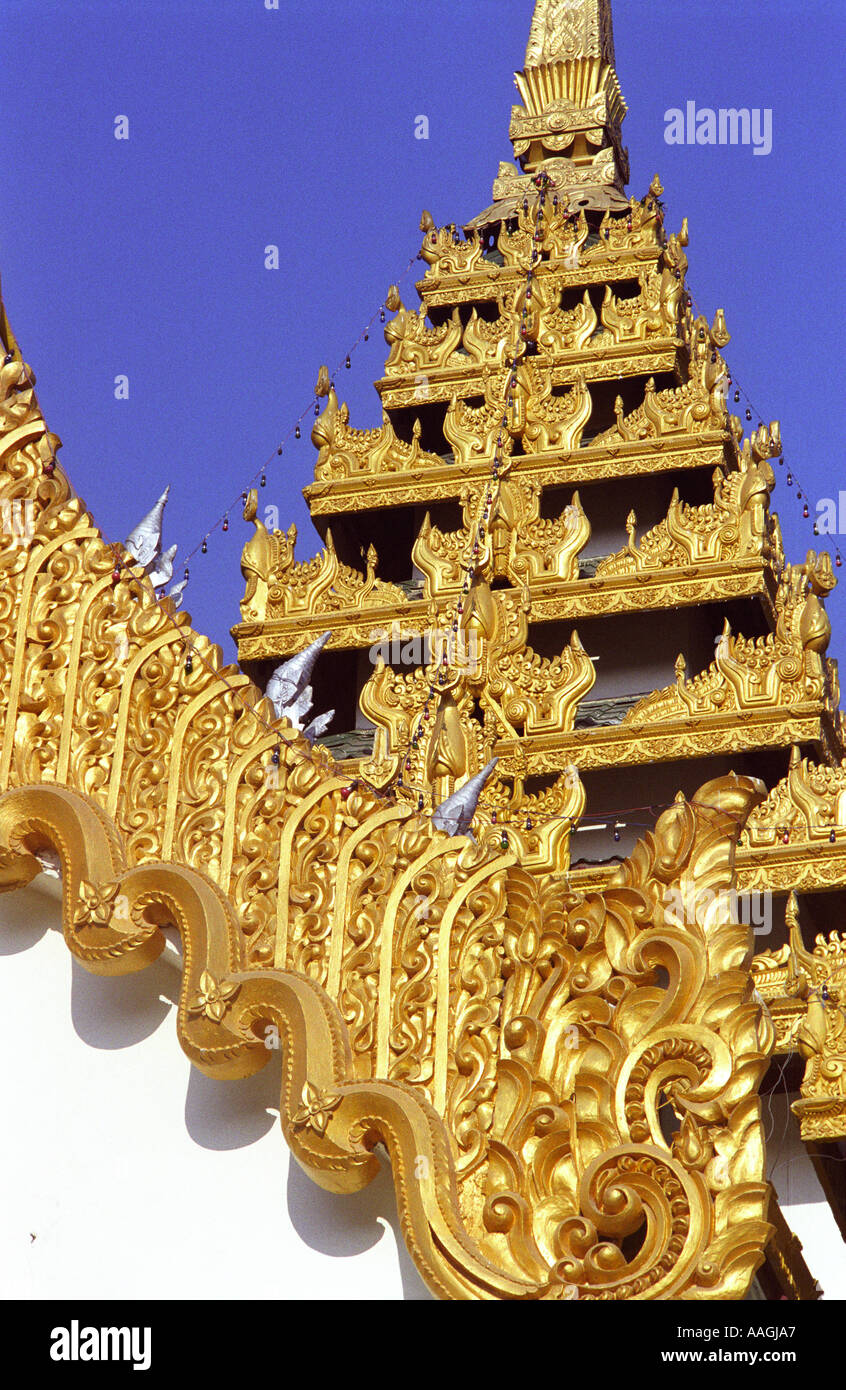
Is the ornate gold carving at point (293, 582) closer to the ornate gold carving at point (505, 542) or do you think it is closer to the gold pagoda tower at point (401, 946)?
the ornate gold carving at point (505, 542)

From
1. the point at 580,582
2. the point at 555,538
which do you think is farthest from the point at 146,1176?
the point at 555,538

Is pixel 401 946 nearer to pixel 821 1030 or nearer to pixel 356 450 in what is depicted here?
pixel 821 1030

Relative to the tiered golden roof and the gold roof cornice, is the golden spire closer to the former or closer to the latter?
the tiered golden roof

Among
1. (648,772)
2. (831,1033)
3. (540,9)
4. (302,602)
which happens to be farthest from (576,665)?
(540,9)

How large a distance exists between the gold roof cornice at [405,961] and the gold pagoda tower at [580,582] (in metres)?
5.75

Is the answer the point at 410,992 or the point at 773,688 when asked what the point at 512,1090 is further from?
the point at 773,688

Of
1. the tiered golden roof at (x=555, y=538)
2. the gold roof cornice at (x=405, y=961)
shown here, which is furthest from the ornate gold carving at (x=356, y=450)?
the gold roof cornice at (x=405, y=961)

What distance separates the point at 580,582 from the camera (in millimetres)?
18516

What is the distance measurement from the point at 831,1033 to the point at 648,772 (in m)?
3.23

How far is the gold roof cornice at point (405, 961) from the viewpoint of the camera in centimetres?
727

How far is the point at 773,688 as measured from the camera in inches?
695

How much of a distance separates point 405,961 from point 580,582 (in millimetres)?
10943

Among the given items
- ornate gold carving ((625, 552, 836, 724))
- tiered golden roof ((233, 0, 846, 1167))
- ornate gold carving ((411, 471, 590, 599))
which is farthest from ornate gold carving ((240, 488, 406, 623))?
ornate gold carving ((625, 552, 836, 724))

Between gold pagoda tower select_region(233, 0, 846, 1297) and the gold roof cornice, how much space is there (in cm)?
575
